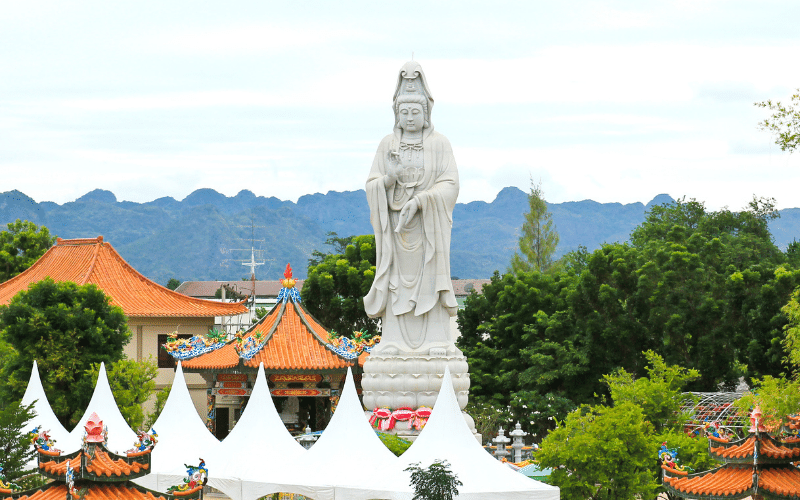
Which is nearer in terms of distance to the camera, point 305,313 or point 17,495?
point 17,495

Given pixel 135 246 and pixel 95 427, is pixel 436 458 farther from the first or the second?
pixel 135 246

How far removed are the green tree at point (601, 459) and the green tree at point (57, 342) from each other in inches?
612

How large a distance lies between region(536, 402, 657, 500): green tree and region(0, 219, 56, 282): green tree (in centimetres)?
3025

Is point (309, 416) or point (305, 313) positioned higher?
point (305, 313)

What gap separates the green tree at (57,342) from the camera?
2969 centimetres

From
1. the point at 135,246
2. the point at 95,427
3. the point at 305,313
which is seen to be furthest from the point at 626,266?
the point at 135,246

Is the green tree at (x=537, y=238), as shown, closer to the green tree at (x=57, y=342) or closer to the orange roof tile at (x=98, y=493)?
the green tree at (x=57, y=342)

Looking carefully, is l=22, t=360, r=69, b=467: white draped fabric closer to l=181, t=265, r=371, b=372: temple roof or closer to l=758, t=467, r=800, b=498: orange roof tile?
l=181, t=265, r=371, b=372: temple roof

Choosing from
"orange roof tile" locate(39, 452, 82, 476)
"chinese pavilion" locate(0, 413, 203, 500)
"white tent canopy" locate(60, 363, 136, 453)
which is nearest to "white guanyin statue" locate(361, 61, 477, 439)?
"white tent canopy" locate(60, 363, 136, 453)

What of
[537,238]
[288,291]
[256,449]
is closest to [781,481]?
[256,449]

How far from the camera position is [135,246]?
196 m

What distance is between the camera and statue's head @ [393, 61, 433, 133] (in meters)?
21.7

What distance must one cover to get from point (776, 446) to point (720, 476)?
90 centimetres

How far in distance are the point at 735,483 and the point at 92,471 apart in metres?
8.58
